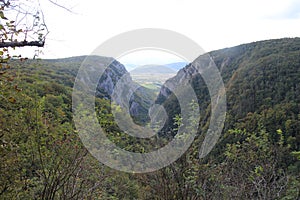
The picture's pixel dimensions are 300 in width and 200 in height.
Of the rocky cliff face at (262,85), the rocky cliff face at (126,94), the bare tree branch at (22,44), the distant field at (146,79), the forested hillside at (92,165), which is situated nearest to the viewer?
the bare tree branch at (22,44)

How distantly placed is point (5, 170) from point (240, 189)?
2.72 metres

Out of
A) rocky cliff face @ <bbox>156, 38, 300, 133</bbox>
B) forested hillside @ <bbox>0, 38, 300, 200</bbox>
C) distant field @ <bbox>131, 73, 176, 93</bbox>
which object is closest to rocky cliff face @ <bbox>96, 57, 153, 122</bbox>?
distant field @ <bbox>131, 73, 176, 93</bbox>

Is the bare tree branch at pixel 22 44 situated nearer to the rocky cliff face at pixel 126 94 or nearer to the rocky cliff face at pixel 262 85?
the rocky cliff face at pixel 126 94

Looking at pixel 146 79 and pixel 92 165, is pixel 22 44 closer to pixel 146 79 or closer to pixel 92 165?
pixel 92 165

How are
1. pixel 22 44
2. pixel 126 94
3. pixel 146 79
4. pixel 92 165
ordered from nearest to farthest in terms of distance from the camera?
pixel 22 44
pixel 92 165
pixel 126 94
pixel 146 79

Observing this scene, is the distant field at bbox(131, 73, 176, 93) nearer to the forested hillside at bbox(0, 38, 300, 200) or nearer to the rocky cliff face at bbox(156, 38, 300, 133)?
the rocky cliff face at bbox(156, 38, 300, 133)

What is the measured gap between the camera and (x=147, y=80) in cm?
3045

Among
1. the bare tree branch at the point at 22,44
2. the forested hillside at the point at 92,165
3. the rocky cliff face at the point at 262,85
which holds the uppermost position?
the bare tree branch at the point at 22,44

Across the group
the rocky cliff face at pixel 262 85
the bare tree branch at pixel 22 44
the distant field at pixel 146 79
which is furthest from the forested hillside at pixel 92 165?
the rocky cliff face at pixel 262 85

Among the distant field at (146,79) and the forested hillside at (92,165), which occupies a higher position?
the forested hillside at (92,165)

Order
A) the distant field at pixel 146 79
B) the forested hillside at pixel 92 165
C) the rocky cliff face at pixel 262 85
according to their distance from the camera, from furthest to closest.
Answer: the rocky cliff face at pixel 262 85, the distant field at pixel 146 79, the forested hillside at pixel 92 165

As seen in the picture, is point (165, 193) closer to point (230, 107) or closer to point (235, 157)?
point (235, 157)

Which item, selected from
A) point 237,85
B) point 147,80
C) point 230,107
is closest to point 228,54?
point 237,85

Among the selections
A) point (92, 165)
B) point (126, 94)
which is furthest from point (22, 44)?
point (126, 94)
